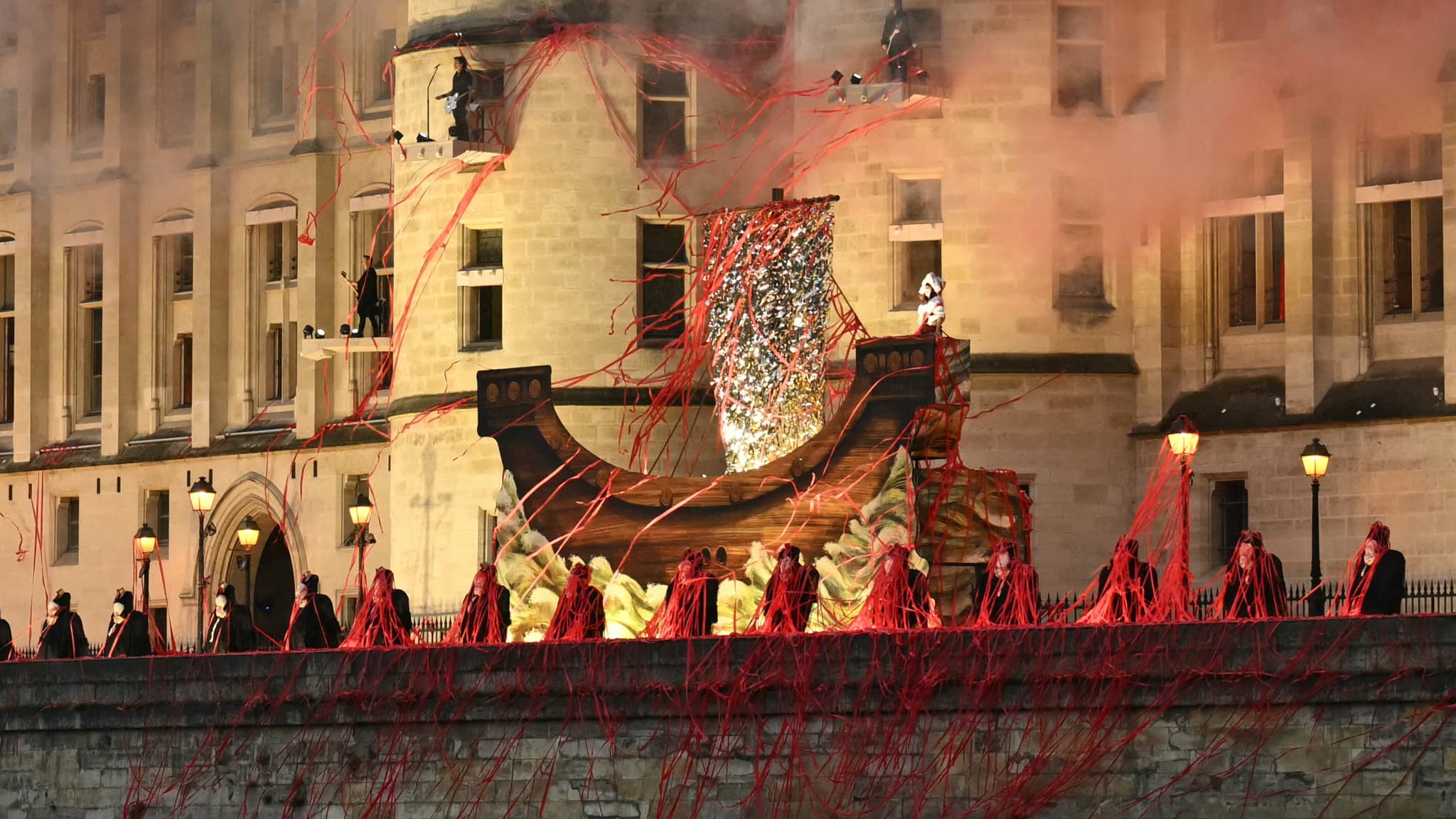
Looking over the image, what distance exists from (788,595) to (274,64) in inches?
1015

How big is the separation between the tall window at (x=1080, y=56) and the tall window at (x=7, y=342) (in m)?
23.5

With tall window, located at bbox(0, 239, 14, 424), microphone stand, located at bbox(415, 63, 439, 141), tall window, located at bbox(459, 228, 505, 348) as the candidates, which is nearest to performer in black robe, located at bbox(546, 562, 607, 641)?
tall window, located at bbox(459, 228, 505, 348)

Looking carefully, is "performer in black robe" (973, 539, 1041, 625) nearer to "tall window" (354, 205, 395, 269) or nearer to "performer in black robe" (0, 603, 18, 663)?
"performer in black robe" (0, 603, 18, 663)

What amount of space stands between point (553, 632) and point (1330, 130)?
13068 millimetres

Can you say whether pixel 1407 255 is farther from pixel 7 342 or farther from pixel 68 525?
pixel 7 342

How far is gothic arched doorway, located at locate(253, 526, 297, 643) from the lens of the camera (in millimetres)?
57594

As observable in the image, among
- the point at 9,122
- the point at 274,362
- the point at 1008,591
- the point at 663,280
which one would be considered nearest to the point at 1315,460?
the point at 1008,591

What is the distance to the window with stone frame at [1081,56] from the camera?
1738 inches

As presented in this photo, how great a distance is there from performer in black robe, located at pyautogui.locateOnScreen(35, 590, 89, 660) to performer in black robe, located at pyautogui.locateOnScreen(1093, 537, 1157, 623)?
41.6 feet

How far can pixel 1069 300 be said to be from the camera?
145 ft

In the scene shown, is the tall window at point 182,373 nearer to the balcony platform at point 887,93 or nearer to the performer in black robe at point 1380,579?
the balcony platform at point 887,93

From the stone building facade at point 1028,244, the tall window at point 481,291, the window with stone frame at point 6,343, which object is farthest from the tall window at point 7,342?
the tall window at point 481,291

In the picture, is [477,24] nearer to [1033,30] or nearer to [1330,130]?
[1033,30]

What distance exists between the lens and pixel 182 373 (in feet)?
193
